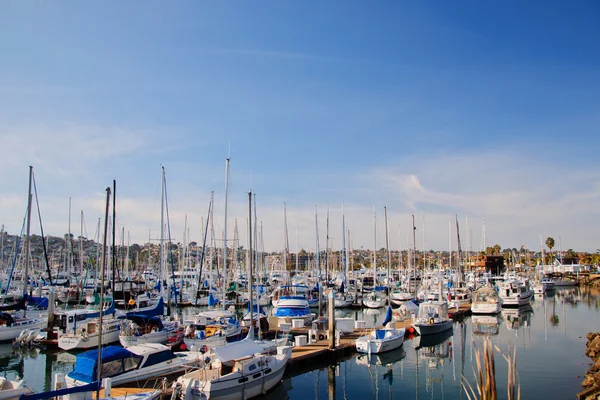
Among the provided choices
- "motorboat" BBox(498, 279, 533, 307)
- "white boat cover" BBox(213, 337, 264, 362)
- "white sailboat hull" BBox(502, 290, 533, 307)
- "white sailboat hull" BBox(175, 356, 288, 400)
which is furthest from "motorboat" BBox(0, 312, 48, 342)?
"motorboat" BBox(498, 279, 533, 307)

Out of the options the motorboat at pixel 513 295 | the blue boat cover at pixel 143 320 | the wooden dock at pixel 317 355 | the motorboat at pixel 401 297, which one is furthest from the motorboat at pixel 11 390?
the motorboat at pixel 513 295

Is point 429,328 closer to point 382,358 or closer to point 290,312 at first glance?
point 382,358

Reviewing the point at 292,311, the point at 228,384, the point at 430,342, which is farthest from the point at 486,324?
the point at 228,384

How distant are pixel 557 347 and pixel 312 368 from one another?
2102 centimetres

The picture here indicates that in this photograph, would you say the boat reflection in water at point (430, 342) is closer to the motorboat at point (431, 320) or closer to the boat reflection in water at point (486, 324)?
the motorboat at point (431, 320)

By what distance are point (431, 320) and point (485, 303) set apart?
62.8ft

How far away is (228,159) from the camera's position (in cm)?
4350

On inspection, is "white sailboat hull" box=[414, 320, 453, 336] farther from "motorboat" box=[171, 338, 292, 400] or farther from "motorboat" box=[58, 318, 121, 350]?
"motorboat" box=[58, 318, 121, 350]

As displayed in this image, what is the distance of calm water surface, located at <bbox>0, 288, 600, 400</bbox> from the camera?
2502cm

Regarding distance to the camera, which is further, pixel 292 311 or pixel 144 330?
pixel 292 311

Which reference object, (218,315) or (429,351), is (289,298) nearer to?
(218,315)

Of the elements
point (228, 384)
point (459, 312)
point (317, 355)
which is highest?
point (228, 384)

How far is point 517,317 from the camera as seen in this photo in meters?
55.8

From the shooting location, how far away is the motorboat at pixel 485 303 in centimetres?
5594
